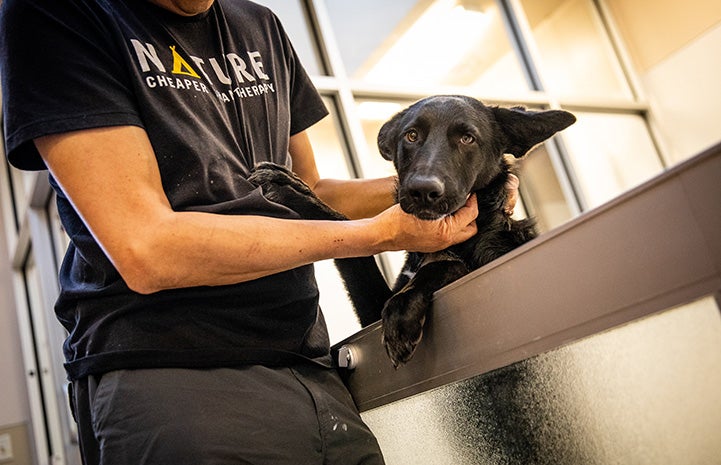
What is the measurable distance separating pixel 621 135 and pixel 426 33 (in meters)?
1.52

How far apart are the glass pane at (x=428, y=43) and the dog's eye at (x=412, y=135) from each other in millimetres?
2083

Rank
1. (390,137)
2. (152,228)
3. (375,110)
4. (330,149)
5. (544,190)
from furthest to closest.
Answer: (544,190) → (375,110) → (330,149) → (390,137) → (152,228)

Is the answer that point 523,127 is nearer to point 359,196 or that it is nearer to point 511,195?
point 511,195

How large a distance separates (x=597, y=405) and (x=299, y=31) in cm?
287

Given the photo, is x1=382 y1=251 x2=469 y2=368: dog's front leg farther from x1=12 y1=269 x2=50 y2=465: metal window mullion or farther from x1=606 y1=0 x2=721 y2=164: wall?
x1=606 y1=0 x2=721 y2=164: wall

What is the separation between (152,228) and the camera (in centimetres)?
93

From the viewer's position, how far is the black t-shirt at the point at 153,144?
0.97 metres

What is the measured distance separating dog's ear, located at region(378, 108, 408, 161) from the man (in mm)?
350

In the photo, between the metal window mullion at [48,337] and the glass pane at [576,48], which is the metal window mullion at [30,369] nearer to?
the metal window mullion at [48,337]

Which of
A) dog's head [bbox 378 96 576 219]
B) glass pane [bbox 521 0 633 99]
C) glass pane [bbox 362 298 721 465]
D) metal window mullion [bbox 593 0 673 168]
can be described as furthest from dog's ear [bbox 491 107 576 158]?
metal window mullion [bbox 593 0 673 168]

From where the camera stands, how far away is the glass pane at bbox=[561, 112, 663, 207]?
13.5 feet

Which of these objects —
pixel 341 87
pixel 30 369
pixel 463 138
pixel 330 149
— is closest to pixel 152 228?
pixel 463 138

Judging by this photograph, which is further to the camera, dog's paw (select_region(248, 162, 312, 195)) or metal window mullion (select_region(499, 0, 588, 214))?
metal window mullion (select_region(499, 0, 588, 214))

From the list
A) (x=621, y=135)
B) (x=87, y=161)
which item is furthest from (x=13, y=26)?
(x=621, y=135)
